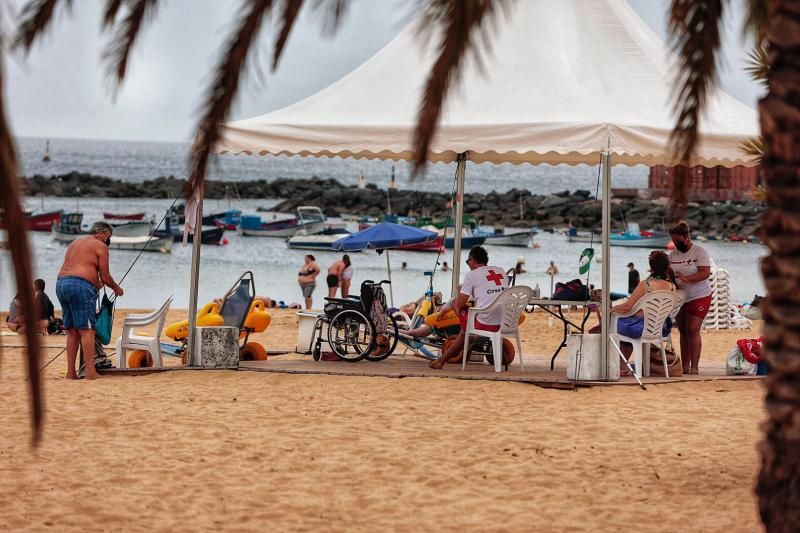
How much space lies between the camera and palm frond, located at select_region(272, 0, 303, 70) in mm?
3993

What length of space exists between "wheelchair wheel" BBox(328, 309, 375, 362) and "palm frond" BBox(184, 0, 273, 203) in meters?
7.10

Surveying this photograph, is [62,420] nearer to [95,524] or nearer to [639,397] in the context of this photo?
[95,524]

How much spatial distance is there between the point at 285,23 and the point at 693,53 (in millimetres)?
1734

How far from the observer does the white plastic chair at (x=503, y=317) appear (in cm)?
1015

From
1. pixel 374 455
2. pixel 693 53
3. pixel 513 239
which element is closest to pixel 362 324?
pixel 374 455

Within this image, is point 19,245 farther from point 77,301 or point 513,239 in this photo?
point 513,239

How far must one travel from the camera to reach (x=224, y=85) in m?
3.76

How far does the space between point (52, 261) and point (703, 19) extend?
1499 inches

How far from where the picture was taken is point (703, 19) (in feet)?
15.8

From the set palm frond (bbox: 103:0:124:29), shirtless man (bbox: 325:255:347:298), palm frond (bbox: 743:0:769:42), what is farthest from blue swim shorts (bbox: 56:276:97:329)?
shirtless man (bbox: 325:255:347:298)

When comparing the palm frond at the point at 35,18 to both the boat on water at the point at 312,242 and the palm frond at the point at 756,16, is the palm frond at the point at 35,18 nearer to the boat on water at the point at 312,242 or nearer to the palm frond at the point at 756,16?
the palm frond at the point at 756,16

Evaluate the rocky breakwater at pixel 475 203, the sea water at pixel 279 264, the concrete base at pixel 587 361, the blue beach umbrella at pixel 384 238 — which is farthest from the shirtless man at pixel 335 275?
the rocky breakwater at pixel 475 203

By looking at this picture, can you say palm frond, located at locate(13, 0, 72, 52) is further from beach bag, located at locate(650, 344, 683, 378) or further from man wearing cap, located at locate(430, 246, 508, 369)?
beach bag, located at locate(650, 344, 683, 378)

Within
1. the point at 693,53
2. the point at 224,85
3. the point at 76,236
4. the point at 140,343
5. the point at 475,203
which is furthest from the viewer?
the point at 475,203
